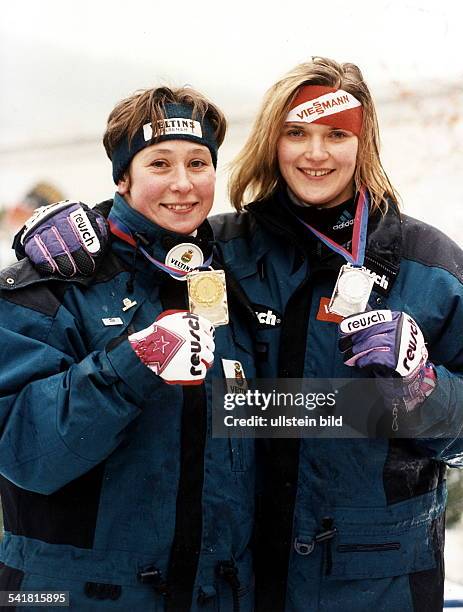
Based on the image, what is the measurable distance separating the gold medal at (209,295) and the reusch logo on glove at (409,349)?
41 cm

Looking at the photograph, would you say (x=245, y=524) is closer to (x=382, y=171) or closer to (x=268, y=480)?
(x=268, y=480)

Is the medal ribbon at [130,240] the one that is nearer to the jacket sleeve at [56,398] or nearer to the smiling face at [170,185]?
the smiling face at [170,185]

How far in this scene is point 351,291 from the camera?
6.31 feet

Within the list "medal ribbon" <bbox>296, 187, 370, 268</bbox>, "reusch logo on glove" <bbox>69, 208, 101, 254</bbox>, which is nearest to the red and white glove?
"reusch logo on glove" <bbox>69, 208, 101, 254</bbox>

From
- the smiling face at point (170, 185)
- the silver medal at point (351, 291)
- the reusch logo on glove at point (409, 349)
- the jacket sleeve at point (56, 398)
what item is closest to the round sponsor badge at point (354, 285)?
the silver medal at point (351, 291)

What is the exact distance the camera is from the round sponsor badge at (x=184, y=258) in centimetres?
188

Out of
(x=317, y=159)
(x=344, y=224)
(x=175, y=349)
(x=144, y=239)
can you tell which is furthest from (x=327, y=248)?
(x=175, y=349)

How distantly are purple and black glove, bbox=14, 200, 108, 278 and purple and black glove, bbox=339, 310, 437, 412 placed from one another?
2.00 ft

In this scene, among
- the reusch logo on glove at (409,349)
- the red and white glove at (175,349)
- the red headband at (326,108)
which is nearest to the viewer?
the red and white glove at (175,349)

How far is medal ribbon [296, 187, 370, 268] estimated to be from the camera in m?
1.99

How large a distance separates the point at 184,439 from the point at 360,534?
53cm

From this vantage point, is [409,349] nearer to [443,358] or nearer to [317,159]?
[443,358]

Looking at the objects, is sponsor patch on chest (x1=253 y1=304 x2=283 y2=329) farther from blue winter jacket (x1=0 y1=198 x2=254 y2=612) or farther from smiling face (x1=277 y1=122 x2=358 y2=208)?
smiling face (x1=277 y1=122 x2=358 y2=208)

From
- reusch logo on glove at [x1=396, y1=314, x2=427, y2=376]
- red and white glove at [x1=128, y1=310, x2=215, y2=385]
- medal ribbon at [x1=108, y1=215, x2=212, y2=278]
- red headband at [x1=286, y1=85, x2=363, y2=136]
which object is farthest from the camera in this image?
red headband at [x1=286, y1=85, x2=363, y2=136]
